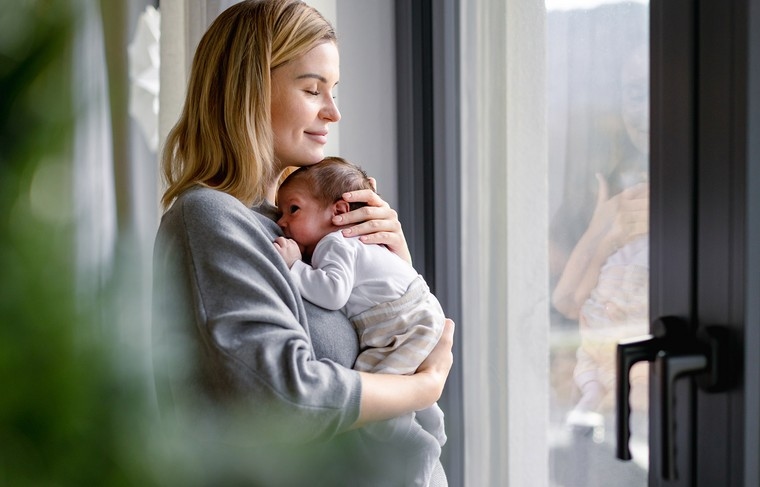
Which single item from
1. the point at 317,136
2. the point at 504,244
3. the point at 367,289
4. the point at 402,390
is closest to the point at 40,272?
the point at 402,390

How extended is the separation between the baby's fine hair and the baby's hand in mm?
118

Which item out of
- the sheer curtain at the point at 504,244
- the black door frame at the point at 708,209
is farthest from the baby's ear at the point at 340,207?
the black door frame at the point at 708,209

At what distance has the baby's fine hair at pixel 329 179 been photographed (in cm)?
146

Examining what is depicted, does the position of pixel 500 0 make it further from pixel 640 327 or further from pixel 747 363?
pixel 747 363

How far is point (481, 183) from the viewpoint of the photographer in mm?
1899

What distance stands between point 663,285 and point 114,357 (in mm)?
1091

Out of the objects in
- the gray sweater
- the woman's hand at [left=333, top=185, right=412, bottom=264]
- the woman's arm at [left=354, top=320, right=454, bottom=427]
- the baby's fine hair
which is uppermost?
the baby's fine hair

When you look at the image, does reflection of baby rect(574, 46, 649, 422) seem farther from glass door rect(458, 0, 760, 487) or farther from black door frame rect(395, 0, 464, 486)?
black door frame rect(395, 0, 464, 486)

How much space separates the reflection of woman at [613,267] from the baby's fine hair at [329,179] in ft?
1.57

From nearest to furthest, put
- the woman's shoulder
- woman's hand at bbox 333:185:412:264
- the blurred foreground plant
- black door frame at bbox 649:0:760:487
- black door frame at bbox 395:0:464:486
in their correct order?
the blurred foreground plant
black door frame at bbox 649:0:760:487
the woman's shoulder
woman's hand at bbox 333:185:412:264
black door frame at bbox 395:0:464:486

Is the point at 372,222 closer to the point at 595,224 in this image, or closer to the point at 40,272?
the point at 595,224

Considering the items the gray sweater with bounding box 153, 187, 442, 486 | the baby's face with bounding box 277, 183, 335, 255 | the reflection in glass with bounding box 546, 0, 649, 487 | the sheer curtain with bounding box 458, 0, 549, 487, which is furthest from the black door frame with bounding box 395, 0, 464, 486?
the gray sweater with bounding box 153, 187, 442, 486

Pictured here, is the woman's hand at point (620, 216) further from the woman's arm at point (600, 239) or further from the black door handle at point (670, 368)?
the black door handle at point (670, 368)

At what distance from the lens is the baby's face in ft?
4.74
